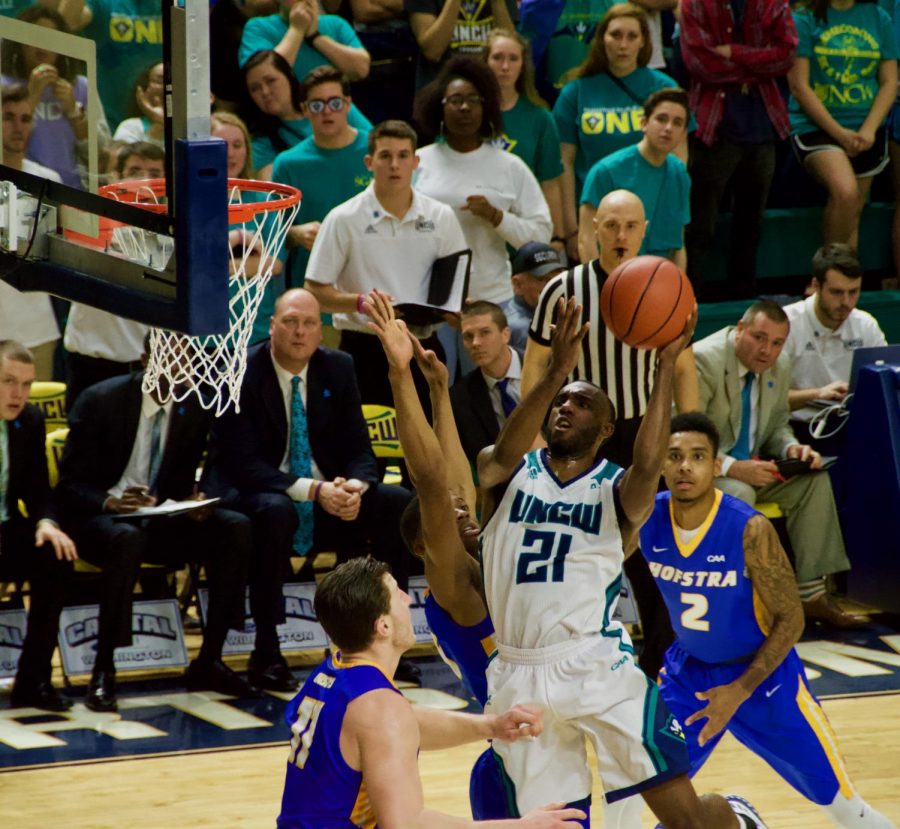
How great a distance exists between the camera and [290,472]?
7719 mm

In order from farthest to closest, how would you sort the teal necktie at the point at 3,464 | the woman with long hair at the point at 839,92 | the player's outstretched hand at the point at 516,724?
the woman with long hair at the point at 839,92, the teal necktie at the point at 3,464, the player's outstretched hand at the point at 516,724

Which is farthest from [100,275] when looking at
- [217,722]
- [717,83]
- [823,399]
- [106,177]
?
[717,83]

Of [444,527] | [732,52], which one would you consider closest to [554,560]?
[444,527]

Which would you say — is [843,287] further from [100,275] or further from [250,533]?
[100,275]

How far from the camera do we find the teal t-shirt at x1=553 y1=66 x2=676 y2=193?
9.36 metres

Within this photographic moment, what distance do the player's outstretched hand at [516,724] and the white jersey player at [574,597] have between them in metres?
0.41

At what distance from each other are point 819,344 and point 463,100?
2382 millimetres

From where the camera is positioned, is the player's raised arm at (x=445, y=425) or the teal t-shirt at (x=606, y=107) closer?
the player's raised arm at (x=445, y=425)

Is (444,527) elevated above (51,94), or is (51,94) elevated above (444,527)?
(51,94)

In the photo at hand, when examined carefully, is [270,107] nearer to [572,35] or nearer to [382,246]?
[382,246]

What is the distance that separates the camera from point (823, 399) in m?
8.77

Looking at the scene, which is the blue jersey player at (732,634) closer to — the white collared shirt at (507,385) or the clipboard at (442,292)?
the white collared shirt at (507,385)

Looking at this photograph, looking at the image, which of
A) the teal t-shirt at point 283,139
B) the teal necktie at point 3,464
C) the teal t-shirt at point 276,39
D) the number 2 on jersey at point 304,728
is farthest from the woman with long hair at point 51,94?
the teal t-shirt at point 276,39

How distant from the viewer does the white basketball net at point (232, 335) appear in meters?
4.81
